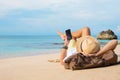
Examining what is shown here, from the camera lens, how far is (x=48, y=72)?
25.8 feet

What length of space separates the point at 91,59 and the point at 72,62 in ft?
1.59

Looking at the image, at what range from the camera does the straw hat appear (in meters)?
8.12

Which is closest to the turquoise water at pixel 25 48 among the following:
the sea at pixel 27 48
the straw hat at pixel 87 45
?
the sea at pixel 27 48

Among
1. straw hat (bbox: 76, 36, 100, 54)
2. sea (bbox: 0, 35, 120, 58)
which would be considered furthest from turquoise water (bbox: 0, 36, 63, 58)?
straw hat (bbox: 76, 36, 100, 54)

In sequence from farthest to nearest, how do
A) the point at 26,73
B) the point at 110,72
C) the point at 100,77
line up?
1. the point at 26,73
2. the point at 110,72
3. the point at 100,77

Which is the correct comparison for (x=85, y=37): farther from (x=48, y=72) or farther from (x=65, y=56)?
(x=48, y=72)

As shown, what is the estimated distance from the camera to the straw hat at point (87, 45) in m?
8.12

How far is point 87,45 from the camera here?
8148mm

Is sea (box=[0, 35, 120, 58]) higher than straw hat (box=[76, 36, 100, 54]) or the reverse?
the reverse

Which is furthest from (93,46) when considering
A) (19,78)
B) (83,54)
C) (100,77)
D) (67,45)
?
(19,78)

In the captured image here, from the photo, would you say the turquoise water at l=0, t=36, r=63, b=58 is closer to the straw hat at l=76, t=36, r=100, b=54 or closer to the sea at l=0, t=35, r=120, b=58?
the sea at l=0, t=35, r=120, b=58

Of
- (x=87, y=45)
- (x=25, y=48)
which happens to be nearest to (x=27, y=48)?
(x=25, y=48)

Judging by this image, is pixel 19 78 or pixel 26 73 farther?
pixel 26 73

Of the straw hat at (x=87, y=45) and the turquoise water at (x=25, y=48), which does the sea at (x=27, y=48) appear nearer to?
the turquoise water at (x=25, y=48)
